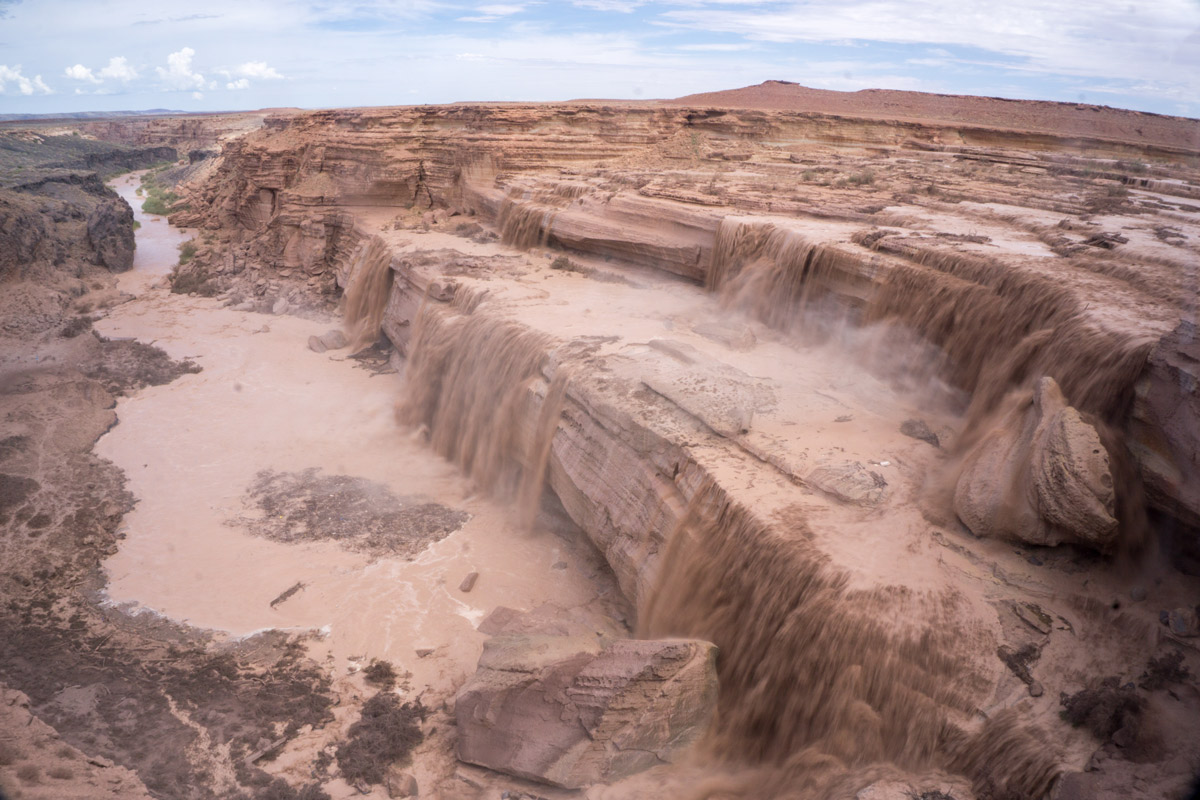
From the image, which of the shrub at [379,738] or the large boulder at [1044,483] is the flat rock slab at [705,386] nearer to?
the large boulder at [1044,483]

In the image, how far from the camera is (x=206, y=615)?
7.59 meters

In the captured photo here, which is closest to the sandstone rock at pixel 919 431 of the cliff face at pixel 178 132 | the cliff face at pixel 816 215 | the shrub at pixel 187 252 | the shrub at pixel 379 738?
the cliff face at pixel 816 215

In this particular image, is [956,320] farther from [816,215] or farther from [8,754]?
[8,754]

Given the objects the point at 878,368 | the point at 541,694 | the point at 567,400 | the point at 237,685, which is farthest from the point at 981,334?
the point at 237,685

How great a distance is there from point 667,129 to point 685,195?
8282mm

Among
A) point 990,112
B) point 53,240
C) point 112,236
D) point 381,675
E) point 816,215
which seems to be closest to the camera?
point 381,675

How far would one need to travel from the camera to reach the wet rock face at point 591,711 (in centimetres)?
548

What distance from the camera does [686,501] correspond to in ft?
22.6

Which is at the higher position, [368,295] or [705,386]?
[705,386]

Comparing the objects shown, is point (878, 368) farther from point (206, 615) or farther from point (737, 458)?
point (206, 615)

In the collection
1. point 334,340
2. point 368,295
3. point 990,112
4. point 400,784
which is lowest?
point 400,784

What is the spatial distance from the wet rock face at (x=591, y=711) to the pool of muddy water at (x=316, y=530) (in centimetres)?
116

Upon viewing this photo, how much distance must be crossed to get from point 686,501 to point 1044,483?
9.40 ft

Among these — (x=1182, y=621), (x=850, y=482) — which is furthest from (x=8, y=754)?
(x=1182, y=621)
